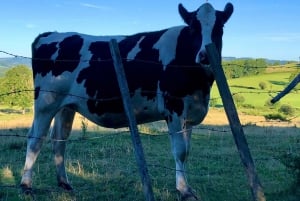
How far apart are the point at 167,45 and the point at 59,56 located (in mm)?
2072

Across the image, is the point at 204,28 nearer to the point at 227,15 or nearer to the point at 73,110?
the point at 227,15

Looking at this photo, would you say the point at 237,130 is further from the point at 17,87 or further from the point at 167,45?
the point at 17,87

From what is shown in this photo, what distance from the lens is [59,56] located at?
26.7 feet

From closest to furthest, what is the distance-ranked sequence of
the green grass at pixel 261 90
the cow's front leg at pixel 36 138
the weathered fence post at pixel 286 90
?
1. the weathered fence post at pixel 286 90
2. the cow's front leg at pixel 36 138
3. the green grass at pixel 261 90

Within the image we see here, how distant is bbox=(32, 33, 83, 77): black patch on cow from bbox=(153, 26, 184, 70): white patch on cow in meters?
1.52

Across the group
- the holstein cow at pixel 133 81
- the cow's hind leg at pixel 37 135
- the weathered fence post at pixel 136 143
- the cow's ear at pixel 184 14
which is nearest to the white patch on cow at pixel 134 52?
the holstein cow at pixel 133 81

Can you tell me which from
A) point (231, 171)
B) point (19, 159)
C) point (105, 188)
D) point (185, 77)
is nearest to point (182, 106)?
point (185, 77)

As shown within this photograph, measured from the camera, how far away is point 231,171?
9469mm

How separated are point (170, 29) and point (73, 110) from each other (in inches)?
94.7

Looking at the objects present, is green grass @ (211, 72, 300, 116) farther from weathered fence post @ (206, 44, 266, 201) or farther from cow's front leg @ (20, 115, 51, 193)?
weathered fence post @ (206, 44, 266, 201)

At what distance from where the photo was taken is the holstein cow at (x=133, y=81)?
686 centimetres

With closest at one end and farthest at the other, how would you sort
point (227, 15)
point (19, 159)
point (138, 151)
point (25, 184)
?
point (138, 151)
point (227, 15)
point (25, 184)
point (19, 159)

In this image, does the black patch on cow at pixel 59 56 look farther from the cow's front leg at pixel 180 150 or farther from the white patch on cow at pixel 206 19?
the white patch on cow at pixel 206 19

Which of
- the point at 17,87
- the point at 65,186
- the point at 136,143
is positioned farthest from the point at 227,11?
the point at 17,87
